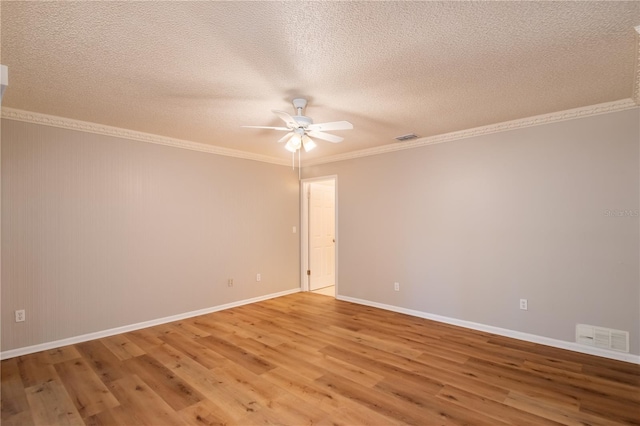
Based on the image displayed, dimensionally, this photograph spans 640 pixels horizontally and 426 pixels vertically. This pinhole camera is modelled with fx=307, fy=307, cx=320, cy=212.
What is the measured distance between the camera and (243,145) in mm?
4570

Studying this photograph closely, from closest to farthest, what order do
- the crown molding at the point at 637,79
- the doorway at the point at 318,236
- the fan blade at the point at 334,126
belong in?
the crown molding at the point at 637,79
the fan blade at the point at 334,126
the doorway at the point at 318,236

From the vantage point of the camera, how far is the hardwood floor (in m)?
2.15

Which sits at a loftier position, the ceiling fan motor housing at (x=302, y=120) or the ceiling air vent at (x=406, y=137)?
the ceiling air vent at (x=406, y=137)

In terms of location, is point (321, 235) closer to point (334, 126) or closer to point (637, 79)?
point (334, 126)

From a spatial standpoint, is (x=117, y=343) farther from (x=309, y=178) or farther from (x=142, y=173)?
(x=309, y=178)

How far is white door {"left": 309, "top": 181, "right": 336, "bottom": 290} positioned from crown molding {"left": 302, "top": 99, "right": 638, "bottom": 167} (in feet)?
3.63

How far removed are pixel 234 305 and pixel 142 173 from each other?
2.36 meters

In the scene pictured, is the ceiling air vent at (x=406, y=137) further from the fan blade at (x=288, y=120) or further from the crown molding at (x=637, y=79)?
the crown molding at (x=637, y=79)

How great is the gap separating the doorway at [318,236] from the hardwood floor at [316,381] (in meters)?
2.17

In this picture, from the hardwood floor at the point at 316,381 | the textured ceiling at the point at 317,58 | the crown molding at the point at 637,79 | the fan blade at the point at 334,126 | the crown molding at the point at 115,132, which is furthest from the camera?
the crown molding at the point at 115,132

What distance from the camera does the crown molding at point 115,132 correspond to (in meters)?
3.16

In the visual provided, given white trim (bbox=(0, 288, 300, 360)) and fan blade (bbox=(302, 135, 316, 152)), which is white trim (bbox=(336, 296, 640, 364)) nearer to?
white trim (bbox=(0, 288, 300, 360))

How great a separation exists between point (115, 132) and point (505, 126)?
4.69 m

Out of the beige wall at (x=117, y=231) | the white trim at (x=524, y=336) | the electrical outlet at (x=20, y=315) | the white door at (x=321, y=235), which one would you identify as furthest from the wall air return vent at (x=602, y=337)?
the electrical outlet at (x=20, y=315)
